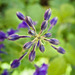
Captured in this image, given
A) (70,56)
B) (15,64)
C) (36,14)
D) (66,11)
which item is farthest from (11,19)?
(15,64)

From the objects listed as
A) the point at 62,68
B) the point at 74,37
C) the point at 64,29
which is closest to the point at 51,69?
the point at 62,68

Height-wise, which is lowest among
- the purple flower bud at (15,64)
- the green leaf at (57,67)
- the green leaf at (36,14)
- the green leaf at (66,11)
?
the green leaf at (57,67)

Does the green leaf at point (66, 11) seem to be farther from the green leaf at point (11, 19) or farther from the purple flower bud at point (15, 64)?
the purple flower bud at point (15, 64)

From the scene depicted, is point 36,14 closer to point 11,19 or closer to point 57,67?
point 11,19

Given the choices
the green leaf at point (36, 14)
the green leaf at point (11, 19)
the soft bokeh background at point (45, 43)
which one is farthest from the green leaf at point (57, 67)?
the green leaf at point (11, 19)

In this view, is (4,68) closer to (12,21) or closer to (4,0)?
Result: (12,21)

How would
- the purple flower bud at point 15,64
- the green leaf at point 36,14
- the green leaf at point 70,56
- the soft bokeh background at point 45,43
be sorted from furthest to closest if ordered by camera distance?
the green leaf at point 36,14 < the green leaf at point 70,56 < the soft bokeh background at point 45,43 < the purple flower bud at point 15,64

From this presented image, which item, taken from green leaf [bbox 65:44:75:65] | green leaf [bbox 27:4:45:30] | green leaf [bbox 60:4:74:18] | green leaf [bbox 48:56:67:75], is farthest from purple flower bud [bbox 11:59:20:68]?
green leaf [bbox 60:4:74:18]

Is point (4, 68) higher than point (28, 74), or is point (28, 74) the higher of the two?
point (4, 68)
